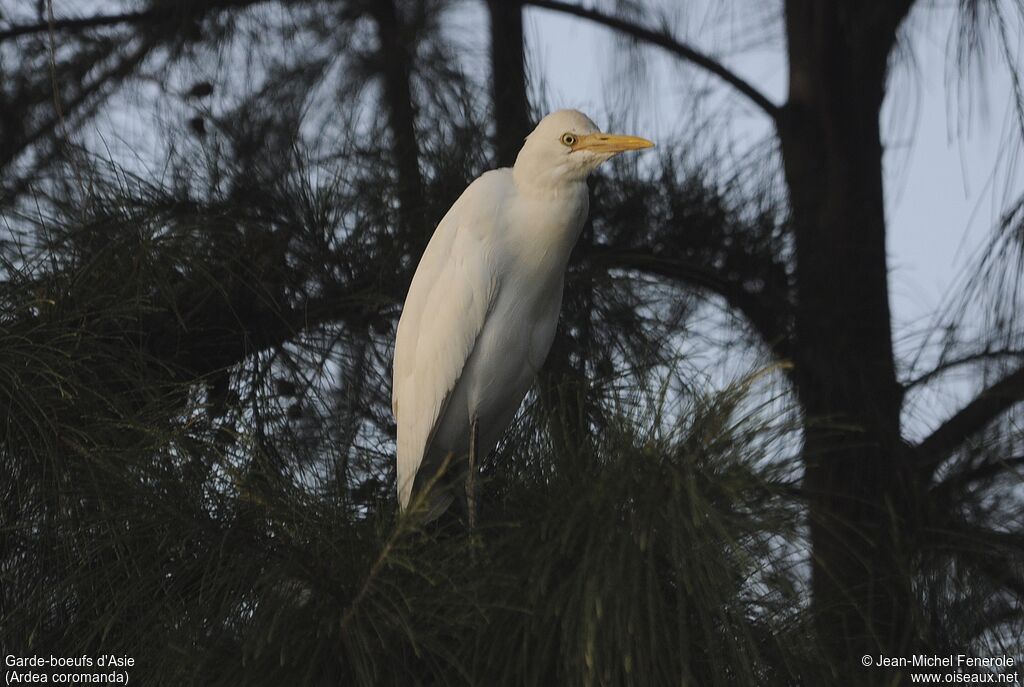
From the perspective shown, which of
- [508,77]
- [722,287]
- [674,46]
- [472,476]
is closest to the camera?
[472,476]

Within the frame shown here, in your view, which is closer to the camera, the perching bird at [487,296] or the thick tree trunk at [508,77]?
the perching bird at [487,296]

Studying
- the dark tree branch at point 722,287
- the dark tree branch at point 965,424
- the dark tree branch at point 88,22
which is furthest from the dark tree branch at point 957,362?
the dark tree branch at point 88,22

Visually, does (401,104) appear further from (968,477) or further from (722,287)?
(968,477)

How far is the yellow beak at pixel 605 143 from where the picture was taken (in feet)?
4.45

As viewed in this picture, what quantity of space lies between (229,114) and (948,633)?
1.15 meters

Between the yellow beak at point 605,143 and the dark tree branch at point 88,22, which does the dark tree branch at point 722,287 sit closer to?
the yellow beak at point 605,143

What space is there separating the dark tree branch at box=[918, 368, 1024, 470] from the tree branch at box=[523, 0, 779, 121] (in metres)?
0.58

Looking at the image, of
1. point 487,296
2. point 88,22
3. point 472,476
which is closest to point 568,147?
point 487,296

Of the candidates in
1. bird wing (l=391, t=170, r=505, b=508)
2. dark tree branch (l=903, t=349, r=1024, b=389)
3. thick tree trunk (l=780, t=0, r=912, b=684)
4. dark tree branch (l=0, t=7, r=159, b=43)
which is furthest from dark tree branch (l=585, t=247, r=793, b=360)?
dark tree branch (l=0, t=7, r=159, b=43)

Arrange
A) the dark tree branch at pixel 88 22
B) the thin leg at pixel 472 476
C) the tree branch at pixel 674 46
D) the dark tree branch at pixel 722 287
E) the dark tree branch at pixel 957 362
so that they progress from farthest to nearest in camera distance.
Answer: the tree branch at pixel 674 46
the dark tree branch at pixel 88 22
the dark tree branch at pixel 722 287
the dark tree branch at pixel 957 362
the thin leg at pixel 472 476

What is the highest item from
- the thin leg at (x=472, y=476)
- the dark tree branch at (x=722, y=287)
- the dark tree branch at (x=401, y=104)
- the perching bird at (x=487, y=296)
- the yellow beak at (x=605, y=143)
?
the dark tree branch at (x=401, y=104)

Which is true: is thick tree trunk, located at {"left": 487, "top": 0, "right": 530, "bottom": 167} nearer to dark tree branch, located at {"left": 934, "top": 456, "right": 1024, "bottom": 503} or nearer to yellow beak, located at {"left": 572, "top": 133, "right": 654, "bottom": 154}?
yellow beak, located at {"left": 572, "top": 133, "right": 654, "bottom": 154}

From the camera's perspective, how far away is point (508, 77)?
1863mm

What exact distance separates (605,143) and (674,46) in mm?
664
